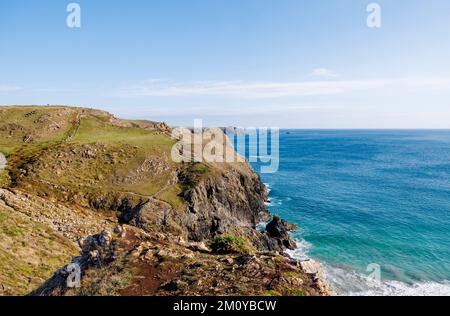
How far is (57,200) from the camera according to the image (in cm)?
4578

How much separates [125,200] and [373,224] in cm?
5288

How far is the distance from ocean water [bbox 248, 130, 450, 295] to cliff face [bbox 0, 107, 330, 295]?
1006cm

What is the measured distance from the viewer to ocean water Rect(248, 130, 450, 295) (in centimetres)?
4681

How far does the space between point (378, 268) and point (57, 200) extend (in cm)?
5094

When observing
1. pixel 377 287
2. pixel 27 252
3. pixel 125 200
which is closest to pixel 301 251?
pixel 377 287

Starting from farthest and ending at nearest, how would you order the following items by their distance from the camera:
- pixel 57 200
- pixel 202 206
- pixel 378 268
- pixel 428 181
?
pixel 428 181
pixel 202 206
pixel 378 268
pixel 57 200

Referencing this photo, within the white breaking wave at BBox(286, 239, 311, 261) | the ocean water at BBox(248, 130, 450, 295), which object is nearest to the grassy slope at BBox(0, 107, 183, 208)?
the white breaking wave at BBox(286, 239, 311, 261)

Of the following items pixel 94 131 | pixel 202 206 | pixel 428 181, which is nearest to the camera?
pixel 202 206

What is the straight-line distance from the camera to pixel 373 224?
223ft

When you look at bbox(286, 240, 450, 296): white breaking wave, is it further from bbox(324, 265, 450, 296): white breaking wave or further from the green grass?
the green grass

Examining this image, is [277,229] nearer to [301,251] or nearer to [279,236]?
[279,236]

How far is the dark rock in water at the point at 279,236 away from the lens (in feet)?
192

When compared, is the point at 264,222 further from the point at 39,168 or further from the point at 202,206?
the point at 39,168
